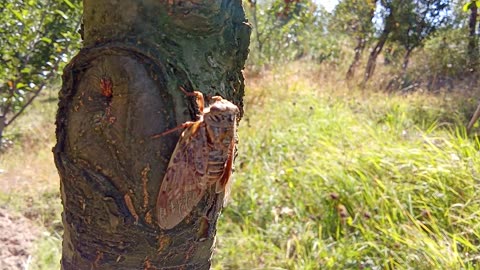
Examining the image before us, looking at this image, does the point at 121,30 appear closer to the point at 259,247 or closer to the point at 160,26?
the point at 160,26

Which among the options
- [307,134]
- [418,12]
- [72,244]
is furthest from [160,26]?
[418,12]

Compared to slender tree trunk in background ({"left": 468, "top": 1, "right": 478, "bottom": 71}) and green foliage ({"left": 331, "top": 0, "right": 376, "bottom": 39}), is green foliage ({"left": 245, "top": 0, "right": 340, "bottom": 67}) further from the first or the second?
slender tree trunk in background ({"left": 468, "top": 1, "right": 478, "bottom": 71})

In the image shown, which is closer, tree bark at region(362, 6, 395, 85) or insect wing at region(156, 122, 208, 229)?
insect wing at region(156, 122, 208, 229)

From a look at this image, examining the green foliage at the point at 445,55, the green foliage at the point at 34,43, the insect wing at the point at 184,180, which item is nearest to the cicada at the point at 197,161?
the insect wing at the point at 184,180

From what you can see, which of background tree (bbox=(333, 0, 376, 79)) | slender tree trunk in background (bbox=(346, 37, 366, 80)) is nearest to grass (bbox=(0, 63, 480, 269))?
slender tree trunk in background (bbox=(346, 37, 366, 80))

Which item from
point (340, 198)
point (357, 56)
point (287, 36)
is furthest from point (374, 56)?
point (340, 198)

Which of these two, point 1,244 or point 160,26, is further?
point 1,244

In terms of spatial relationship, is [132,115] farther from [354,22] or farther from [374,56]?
[354,22]
